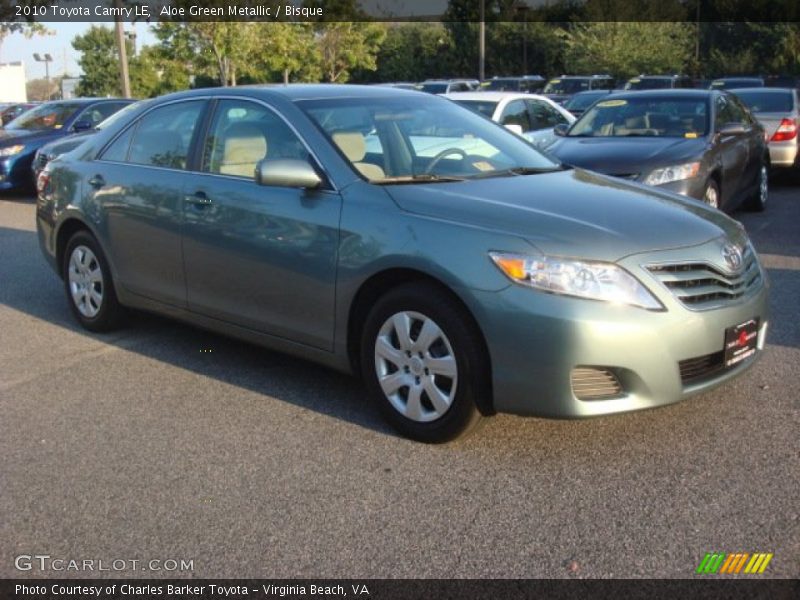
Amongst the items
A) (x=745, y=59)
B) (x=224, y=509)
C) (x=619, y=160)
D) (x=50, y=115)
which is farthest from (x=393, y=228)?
(x=745, y=59)

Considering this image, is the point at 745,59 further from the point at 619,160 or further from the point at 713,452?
the point at 713,452

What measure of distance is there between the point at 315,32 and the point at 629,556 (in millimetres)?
39563

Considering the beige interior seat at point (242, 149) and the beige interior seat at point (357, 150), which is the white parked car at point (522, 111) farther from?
the beige interior seat at point (357, 150)

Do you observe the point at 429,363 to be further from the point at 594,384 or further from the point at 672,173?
the point at 672,173

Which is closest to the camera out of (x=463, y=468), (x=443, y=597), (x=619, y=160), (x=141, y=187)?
(x=443, y=597)

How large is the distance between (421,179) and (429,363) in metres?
1.03

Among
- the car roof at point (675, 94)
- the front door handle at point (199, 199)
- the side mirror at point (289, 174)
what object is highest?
the car roof at point (675, 94)

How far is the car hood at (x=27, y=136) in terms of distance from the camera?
14055 mm

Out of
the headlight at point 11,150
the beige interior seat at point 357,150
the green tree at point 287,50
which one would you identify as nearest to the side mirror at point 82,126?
the headlight at point 11,150

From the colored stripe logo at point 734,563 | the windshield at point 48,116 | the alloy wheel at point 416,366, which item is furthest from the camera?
the windshield at point 48,116

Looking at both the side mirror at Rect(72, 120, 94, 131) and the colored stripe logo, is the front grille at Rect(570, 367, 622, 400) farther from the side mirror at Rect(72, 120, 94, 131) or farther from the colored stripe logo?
the side mirror at Rect(72, 120, 94, 131)

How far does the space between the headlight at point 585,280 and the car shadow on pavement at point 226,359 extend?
112 cm

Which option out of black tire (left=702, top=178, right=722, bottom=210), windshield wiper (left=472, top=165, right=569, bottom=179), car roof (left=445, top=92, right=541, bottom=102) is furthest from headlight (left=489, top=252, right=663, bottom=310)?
car roof (left=445, top=92, right=541, bottom=102)

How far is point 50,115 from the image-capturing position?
596 inches
